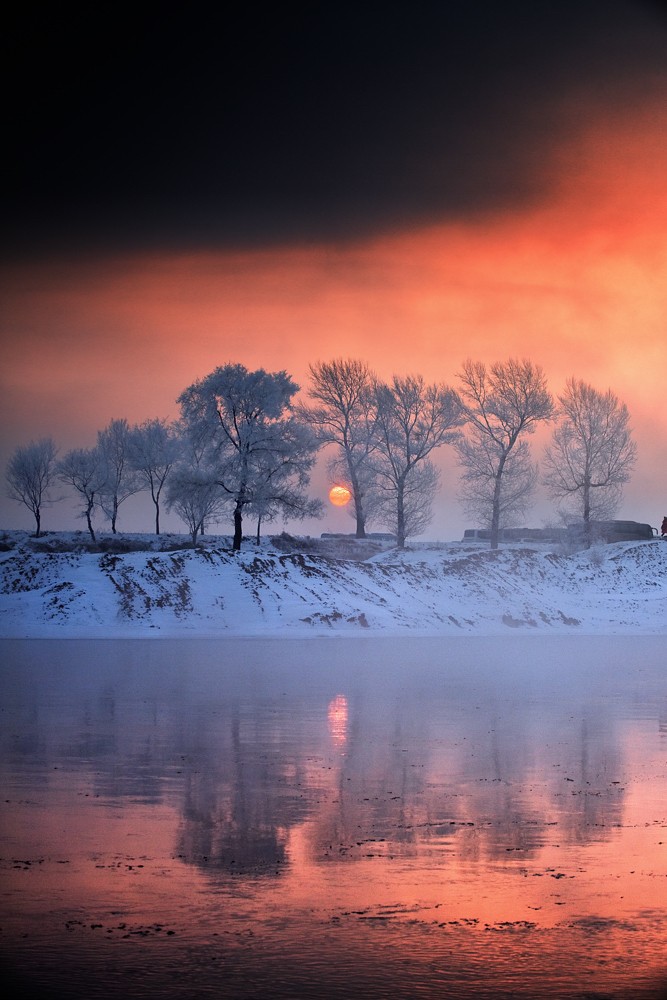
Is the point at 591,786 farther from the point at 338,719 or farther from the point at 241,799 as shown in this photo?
the point at 338,719

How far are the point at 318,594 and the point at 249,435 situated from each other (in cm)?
1057

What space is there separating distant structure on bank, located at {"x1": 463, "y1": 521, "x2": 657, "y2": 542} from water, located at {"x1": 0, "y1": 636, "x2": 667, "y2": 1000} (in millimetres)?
56184

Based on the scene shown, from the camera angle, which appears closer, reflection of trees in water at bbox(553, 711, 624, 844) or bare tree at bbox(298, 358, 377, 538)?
reflection of trees in water at bbox(553, 711, 624, 844)

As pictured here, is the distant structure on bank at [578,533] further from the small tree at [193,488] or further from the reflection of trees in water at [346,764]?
the reflection of trees in water at [346,764]

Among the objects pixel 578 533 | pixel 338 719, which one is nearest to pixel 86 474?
pixel 578 533

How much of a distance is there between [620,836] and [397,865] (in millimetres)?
2045

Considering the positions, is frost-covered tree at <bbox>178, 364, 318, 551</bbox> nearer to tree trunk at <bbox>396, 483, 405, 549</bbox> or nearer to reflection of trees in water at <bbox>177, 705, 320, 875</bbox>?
tree trunk at <bbox>396, 483, 405, 549</bbox>

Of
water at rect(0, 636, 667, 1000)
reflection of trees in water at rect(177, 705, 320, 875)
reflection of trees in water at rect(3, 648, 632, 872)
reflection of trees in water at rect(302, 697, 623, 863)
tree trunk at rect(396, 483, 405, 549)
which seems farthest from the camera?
tree trunk at rect(396, 483, 405, 549)

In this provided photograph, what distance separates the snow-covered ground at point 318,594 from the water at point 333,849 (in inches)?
890

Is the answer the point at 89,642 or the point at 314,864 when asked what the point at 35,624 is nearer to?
the point at 89,642

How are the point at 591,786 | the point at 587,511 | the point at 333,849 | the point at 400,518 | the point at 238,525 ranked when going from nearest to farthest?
the point at 333,849, the point at 591,786, the point at 238,525, the point at 400,518, the point at 587,511

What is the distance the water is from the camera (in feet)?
19.9

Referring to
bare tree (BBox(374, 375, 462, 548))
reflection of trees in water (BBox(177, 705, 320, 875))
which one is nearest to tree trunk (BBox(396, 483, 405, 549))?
bare tree (BBox(374, 375, 462, 548))

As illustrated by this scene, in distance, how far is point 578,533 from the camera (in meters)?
74.4
